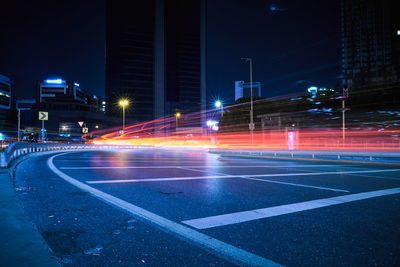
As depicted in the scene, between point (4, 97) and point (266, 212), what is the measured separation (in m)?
168

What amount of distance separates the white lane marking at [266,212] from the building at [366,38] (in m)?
129

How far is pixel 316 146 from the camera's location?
98.9 ft

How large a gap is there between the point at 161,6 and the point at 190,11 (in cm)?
3366

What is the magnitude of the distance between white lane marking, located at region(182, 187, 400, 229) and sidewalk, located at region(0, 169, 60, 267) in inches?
75.4

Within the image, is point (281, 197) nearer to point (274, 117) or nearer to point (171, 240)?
point (171, 240)

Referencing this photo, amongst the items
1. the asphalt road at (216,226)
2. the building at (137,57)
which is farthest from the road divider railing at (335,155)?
the building at (137,57)

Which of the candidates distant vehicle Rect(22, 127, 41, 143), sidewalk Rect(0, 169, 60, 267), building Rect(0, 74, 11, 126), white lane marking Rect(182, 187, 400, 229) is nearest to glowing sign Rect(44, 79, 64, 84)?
building Rect(0, 74, 11, 126)

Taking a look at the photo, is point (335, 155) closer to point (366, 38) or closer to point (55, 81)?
point (366, 38)

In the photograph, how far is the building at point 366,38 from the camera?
117 metres

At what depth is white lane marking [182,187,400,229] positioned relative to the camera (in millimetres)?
3822

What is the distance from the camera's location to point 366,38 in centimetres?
12569

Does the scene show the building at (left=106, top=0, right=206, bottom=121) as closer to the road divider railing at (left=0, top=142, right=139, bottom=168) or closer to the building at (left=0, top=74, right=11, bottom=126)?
the building at (left=0, top=74, right=11, bottom=126)

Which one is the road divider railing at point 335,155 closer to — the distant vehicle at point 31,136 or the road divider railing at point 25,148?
the road divider railing at point 25,148

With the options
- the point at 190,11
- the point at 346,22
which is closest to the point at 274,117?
the point at 346,22
